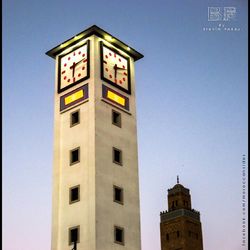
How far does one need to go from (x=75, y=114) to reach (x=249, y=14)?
71.6ft

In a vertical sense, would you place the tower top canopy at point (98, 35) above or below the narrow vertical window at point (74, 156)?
above

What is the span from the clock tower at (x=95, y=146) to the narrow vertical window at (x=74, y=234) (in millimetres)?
67

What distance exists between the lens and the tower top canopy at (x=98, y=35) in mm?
43866

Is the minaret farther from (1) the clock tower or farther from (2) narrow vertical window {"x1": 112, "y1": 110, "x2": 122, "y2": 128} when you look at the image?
(2) narrow vertical window {"x1": 112, "y1": 110, "x2": 122, "y2": 128}

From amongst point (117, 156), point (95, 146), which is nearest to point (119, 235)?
point (117, 156)

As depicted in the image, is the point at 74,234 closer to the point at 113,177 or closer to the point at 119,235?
the point at 119,235

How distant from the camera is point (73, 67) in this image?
44062mm

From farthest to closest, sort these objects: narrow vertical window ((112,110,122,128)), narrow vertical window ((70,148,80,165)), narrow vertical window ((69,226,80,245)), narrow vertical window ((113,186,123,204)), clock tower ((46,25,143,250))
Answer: narrow vertical window ((112,110,122,128))
narrow vertical window ((70,148,80,165))
narrow vertical window ((113,186,123,204))
clock tower ((46,25,143,250))
narrow vertical window ((69,226,80,245))

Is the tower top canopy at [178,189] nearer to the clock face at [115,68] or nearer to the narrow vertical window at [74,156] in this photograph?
the clock face at [115,68]

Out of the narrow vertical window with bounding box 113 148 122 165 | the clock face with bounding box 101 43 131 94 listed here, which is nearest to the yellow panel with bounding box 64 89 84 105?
the clock face with bounding box 101 43 131 94

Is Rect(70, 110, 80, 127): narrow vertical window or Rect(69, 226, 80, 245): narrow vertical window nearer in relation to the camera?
Rect(69, 226, 80, 245): narrow vertical window

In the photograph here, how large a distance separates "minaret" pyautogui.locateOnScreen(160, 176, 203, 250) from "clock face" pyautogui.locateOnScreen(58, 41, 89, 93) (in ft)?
278

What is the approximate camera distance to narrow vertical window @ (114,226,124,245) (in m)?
37.3

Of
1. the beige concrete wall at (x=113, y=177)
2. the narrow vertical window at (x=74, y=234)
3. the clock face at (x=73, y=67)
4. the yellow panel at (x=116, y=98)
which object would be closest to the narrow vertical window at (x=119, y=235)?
the beige concrete wall at (x=113, y=177)
